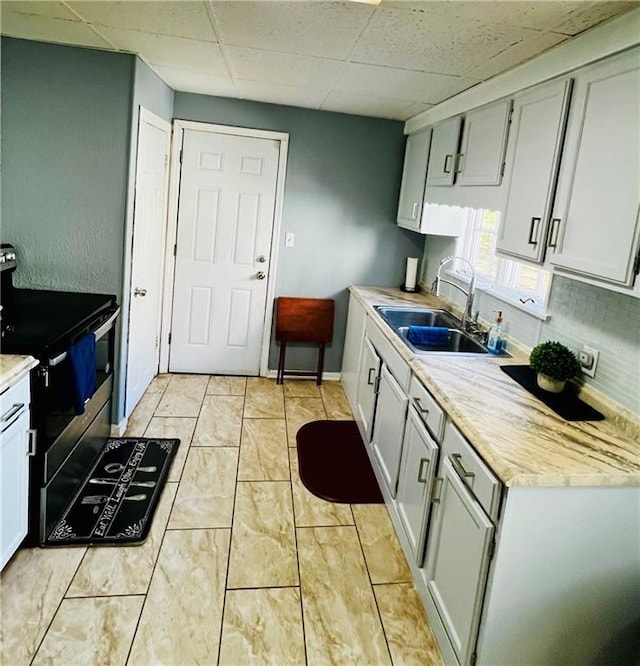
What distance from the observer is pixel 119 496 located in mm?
2691

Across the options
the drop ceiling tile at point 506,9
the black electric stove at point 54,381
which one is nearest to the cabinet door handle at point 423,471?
the black electric stove at point 54,381

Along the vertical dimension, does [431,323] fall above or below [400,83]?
below

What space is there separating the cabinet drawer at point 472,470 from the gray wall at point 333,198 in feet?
8.66

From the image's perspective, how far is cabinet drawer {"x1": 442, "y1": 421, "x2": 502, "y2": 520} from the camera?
1.58 metres

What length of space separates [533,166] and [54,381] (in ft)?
Result: 7.13

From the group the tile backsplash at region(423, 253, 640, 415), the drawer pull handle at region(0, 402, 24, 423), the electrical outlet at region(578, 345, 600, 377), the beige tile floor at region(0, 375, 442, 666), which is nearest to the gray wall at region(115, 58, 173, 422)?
the beige tile floor at region(0, 375, 442, 666)

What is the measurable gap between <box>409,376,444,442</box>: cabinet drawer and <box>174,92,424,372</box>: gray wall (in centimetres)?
216

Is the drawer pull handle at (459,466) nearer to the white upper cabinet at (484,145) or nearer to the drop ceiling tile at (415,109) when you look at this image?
the white upper cabinet at (484,145)

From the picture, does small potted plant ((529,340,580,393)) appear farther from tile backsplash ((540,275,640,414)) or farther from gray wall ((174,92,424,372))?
gray wall ((174,92,424,372))

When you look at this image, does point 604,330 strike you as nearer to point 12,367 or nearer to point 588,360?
point 588,360

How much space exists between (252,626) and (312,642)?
0.23 m

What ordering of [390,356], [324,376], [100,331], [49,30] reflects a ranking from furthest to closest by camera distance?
[324,376], [390,356], [100,331], [49,30]

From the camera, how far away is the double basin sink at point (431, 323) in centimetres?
297

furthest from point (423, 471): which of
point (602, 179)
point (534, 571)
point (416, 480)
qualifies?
point (602, 179)
